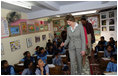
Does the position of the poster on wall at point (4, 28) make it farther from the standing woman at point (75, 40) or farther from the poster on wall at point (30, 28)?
the standing woman at point (75, 40)

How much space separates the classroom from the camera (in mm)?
1857

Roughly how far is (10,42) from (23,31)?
1004 millimetres

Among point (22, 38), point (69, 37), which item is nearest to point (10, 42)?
point (22, 38)

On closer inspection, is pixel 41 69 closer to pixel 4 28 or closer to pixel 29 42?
pixel 4 28

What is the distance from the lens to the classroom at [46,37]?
186 centimetres

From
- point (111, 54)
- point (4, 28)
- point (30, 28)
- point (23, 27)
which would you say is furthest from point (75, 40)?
point (30, 28)

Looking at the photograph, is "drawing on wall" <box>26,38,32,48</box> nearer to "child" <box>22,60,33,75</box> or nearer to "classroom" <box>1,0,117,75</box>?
"classroom" <box>1,0,117,75</box>

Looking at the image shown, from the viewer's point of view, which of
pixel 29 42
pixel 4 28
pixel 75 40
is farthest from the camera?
pixel 29 42

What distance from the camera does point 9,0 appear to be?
258 centimetres

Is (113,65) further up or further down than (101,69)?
further up

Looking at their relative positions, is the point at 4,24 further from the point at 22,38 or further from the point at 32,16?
the point at 32,16

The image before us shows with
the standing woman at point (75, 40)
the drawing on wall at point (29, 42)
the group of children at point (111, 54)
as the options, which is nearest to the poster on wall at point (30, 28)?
the drawing on wall at point (29, 42)

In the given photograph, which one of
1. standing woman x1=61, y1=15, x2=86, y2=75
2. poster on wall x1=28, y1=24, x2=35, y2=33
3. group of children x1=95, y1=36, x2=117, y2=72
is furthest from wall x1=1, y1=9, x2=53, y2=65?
group of children x1=95, y1=36, x2=117, y2=72

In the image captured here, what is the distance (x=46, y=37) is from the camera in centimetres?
732
